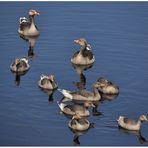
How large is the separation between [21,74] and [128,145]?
9.80m

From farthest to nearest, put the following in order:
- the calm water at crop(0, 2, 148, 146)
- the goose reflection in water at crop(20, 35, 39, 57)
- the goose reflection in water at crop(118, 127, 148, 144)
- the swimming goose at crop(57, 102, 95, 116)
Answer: the goose reflection in water at crop(20, 35, 39, 57)
the swimming goose at crop(57, 102, 95, 116)
the calm water at crop(0, 2, 148, 146)
the goose reflection in water at crop(118, 127, 148, 144)

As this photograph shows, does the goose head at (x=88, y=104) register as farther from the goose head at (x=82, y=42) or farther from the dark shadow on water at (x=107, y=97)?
the goose head at (x=82, y=42)

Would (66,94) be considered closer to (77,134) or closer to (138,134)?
(77,134)

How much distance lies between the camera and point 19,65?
126 ft

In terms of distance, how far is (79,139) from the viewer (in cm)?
3169

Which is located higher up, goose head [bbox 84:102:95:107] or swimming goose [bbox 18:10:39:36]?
swimming goose [bbox 18:10:39:36]

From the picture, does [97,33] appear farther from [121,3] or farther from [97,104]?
[97,104]

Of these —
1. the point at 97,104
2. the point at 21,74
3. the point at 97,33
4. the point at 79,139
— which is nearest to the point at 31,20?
the point at 97,33

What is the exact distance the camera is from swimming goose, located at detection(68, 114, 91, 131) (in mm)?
32438

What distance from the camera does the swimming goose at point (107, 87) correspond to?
118 feet

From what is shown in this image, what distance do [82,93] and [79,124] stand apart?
332 centimetres

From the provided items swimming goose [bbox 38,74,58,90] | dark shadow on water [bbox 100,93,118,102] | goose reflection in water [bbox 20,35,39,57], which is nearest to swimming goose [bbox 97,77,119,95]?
A: dark shadow on water [bbox 100,93,118,102]

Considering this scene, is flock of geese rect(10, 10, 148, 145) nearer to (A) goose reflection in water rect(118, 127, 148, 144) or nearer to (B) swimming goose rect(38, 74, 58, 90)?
(B) swimming goose rect(38, 74, 58, 90)

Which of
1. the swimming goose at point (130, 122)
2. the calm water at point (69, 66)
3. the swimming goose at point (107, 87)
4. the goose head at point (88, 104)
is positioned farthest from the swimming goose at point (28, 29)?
the swimming goose at point (130, 122)
